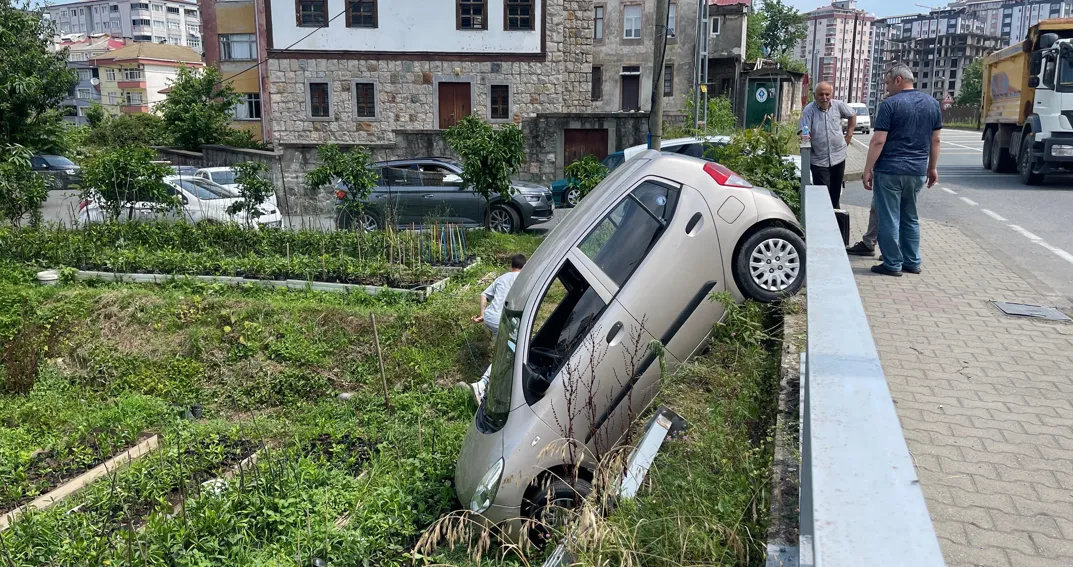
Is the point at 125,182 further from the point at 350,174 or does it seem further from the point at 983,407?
the point at 983,407

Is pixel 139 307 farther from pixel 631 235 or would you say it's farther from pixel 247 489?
pixel 631 235

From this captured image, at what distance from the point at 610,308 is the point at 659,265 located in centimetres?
52

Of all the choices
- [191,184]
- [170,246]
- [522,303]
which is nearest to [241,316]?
[170,246]

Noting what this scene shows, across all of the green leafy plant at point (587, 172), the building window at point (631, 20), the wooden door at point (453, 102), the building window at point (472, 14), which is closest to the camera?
the green leafy plant at point (587, 172)

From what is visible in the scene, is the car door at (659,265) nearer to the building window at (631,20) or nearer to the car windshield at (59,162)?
the car windshield at (59,162)

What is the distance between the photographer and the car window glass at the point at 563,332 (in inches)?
221

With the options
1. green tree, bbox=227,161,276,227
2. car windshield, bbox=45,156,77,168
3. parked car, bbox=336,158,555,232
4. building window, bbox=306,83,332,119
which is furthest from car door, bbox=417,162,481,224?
car windshield, bbox=45,156,77,168

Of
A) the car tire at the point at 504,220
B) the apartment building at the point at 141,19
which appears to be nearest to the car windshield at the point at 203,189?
the car tire at the point at 504,220

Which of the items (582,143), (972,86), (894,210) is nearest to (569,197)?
(582,143)

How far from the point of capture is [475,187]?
14734mm

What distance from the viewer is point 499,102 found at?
31766mm

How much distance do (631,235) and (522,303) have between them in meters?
1.01

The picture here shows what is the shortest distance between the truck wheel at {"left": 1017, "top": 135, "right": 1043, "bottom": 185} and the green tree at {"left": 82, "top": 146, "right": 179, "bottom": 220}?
16.1 metres

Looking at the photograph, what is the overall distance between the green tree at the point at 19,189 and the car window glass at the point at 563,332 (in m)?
12.1
